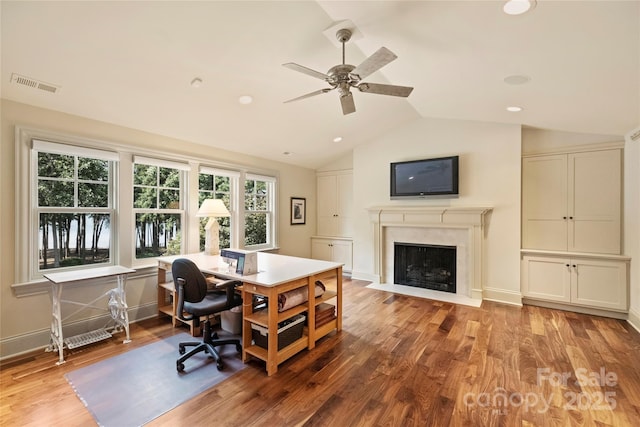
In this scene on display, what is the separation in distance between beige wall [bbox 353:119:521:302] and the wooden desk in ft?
8.59

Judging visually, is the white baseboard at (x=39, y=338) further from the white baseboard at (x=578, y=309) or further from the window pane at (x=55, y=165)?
the white baseboard at (x=578, y=309)

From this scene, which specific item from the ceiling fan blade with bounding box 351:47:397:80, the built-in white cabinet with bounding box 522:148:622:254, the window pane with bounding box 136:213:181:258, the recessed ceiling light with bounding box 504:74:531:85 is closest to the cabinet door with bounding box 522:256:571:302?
the built-in white cabinet with bounding box 522:148:622:254

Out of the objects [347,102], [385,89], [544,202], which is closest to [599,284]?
[544,202]

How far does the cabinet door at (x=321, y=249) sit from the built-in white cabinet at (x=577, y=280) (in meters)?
3.43

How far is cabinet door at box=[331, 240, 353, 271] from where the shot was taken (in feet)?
18.8

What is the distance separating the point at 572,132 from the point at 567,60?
7.01 feet

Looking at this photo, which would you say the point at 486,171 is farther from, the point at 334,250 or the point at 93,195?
the point at 93,195

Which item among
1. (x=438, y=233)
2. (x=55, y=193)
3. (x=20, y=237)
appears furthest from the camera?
(x=438, y=233)

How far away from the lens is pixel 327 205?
6.21 meters

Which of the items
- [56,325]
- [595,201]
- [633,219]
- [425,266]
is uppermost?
[595,201]

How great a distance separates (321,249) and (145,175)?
3.66 meters

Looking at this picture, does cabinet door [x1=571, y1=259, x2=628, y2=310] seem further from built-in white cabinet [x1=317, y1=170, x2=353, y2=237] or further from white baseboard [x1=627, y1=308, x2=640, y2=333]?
built-in white cabinet [x1=317, y1=170, x2=353, y2=237]

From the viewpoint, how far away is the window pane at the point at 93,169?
3.06 meters

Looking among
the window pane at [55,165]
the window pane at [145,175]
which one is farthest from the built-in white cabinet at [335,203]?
the window pane at [55,165]
